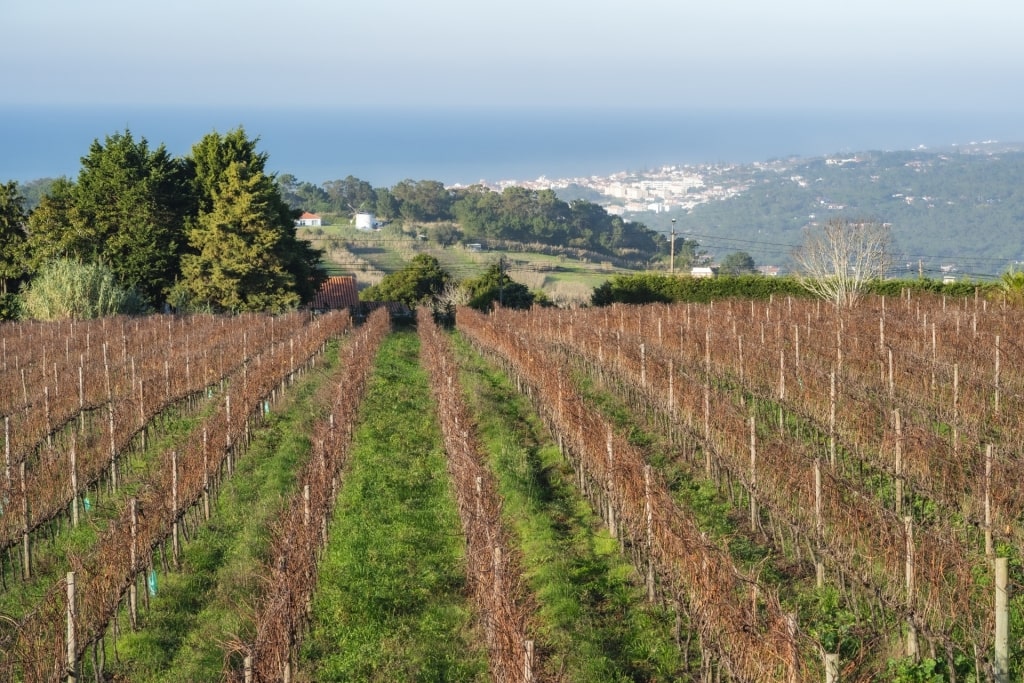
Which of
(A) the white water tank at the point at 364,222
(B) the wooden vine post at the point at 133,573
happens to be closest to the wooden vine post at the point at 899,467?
(B) the wooden vine post at the point at 133,573

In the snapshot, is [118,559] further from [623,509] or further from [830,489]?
[830,489]

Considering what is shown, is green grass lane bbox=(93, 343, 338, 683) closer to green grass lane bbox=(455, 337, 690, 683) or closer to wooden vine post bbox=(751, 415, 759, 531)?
green grass lane bbox=(455, 337, 690, 683)

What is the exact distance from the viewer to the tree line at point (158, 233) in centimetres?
3938

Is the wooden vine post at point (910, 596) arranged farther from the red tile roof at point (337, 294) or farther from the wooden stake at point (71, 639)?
the red tile roof at point (337, 294)

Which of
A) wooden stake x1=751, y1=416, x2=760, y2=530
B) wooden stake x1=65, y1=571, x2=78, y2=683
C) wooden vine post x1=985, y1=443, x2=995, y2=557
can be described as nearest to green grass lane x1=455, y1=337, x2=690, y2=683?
wooden stake x1=751, y1=416, x2=760, y2=530

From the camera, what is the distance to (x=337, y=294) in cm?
5719

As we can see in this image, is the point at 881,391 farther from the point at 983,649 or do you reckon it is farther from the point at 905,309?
the point at 905,309

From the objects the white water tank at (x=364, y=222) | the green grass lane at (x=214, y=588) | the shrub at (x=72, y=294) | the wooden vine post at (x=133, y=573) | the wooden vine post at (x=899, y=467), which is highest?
the white water tank at (x=364, y=222)

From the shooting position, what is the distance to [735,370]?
18609 mm

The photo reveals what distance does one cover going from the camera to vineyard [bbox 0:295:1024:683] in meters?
7.98

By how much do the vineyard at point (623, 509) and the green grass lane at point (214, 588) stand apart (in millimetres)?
113

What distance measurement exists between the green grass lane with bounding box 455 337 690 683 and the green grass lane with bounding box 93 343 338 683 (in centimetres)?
245

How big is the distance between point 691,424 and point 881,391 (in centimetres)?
310

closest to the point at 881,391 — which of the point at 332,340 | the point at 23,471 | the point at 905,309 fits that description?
the point at 23,471
